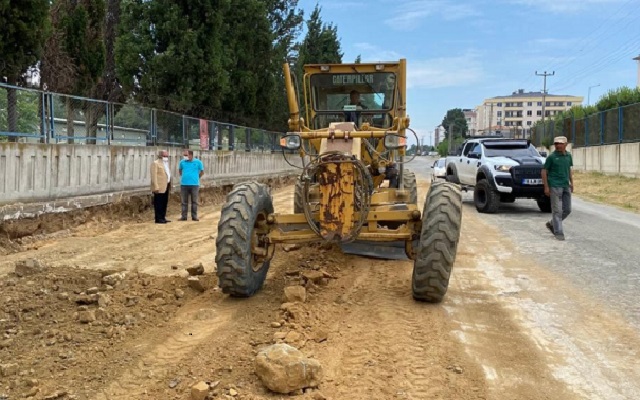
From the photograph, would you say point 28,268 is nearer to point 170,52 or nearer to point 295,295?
point 295,295

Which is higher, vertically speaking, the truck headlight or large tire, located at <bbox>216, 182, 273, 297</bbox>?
the truck headlight

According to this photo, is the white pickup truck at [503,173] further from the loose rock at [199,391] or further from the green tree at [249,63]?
the loose rock at [199,391]

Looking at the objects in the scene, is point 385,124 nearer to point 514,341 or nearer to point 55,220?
point 514,341

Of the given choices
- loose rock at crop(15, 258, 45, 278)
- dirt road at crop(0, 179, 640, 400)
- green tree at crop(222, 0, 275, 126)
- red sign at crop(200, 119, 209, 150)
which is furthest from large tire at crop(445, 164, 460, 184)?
loose rock at crop(15, 258, 45, 278)

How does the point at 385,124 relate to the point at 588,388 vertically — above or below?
above

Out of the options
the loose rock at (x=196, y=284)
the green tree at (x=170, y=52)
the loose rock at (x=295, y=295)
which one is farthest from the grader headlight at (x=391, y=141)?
the green tree at (x=170, y=52)

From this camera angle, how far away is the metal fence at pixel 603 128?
24.4 metres

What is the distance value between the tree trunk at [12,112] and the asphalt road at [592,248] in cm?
867

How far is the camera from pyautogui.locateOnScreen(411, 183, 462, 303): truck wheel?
5.40 metres

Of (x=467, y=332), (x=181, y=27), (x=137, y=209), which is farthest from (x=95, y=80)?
(x=467, y=332)

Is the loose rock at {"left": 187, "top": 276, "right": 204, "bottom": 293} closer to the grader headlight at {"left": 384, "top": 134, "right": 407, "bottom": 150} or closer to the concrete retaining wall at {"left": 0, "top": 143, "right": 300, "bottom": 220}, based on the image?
the grader headlight at {"left": 384, "top": 134, "right": 407, "bottom": 150}

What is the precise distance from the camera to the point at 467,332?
16.0 ft

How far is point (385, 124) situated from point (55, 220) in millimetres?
6290

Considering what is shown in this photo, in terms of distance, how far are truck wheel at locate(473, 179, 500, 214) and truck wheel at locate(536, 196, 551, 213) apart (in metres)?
1.05
